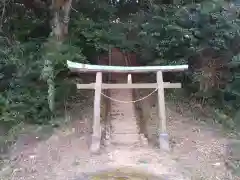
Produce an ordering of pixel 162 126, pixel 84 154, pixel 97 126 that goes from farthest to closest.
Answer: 1. pixel 162 126
2. pixel 97 126
3. pixel 84 154

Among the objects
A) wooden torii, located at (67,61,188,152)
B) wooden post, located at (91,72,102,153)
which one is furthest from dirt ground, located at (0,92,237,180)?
wooden torii, located at (67,61,188,152)

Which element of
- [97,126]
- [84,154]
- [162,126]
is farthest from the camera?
[162,126]

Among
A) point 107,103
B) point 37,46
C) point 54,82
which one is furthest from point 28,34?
point 107,103

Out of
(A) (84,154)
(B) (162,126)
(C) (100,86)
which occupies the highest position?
(C) (100,86)

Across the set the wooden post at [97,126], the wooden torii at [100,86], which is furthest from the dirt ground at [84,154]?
the wooden torii at [100,86]

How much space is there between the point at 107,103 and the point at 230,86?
12.2 ft

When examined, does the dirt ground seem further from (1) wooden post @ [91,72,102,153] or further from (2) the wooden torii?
(2) the wooden torii

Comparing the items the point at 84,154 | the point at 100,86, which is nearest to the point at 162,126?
the point at 100,86

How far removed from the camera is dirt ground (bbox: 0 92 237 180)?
272 inches

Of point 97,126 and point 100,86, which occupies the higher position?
point 100,86

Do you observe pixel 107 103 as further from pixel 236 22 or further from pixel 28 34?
pixel 236 22

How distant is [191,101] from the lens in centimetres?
1050

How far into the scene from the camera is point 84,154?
7527mm

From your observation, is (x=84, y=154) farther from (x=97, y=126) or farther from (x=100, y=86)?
(x=100, y=86)
